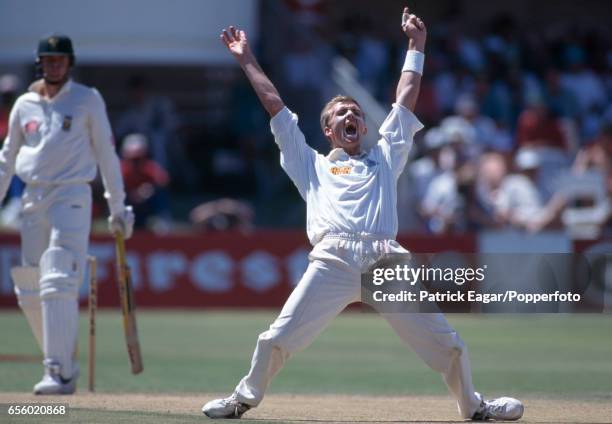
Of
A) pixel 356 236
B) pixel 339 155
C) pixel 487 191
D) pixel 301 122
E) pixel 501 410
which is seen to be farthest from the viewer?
pixel 301 122

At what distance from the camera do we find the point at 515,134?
21766 millimetres

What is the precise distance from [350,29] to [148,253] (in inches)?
256

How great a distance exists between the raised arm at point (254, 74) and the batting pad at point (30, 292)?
99.5 inches

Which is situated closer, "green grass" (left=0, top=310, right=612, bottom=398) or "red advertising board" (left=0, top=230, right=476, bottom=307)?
"green grass" (left=0, top=310, right=612, bottom=398)

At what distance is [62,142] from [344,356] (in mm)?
4737

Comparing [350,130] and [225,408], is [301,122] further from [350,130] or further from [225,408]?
[225,408]

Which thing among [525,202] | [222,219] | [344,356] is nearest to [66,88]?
[344,356]

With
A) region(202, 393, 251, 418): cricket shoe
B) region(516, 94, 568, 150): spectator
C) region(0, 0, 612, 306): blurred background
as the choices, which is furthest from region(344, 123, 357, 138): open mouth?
region(516, 94, 568, 150): spectator

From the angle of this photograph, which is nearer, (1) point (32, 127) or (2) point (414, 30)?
(2) point (414, 30)

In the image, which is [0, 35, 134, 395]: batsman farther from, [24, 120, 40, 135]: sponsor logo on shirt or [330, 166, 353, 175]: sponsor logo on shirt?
[330, 166, 353, 175]: sponsor logo on shirt

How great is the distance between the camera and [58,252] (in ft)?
33.0

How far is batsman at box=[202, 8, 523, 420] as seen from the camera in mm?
8180
